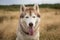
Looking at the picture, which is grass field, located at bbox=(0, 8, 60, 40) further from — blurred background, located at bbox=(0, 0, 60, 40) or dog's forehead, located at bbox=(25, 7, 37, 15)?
dog's forehead, located at bbox=(25, 7, 37, 15)

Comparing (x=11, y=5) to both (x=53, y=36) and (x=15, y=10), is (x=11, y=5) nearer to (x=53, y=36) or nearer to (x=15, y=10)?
(x=15, y=10)

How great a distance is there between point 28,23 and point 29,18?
4 centimetres

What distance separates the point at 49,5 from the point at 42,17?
14 centimetres

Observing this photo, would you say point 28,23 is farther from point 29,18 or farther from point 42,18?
point 42,18

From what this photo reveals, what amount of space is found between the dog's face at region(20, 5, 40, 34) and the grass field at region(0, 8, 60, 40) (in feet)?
0.27

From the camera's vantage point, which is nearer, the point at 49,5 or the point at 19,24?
the point at 19,24

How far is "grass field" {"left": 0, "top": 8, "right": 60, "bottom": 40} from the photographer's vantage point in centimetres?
117

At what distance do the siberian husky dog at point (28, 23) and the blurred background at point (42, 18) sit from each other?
2.1 inches

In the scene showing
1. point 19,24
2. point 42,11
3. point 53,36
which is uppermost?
point 42,11

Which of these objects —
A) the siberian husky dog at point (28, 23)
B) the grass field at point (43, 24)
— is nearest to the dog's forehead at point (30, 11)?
the siberian husky dog at point (28, 23)

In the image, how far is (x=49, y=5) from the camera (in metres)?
1.24

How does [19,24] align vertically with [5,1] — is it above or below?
below

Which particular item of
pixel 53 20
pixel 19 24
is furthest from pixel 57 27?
pixel 19 24

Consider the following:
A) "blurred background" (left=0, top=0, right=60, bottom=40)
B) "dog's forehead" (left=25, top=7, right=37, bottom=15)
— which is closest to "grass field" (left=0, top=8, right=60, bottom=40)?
"blurred background" (left=0, top=0, right=60, bottom=40)
